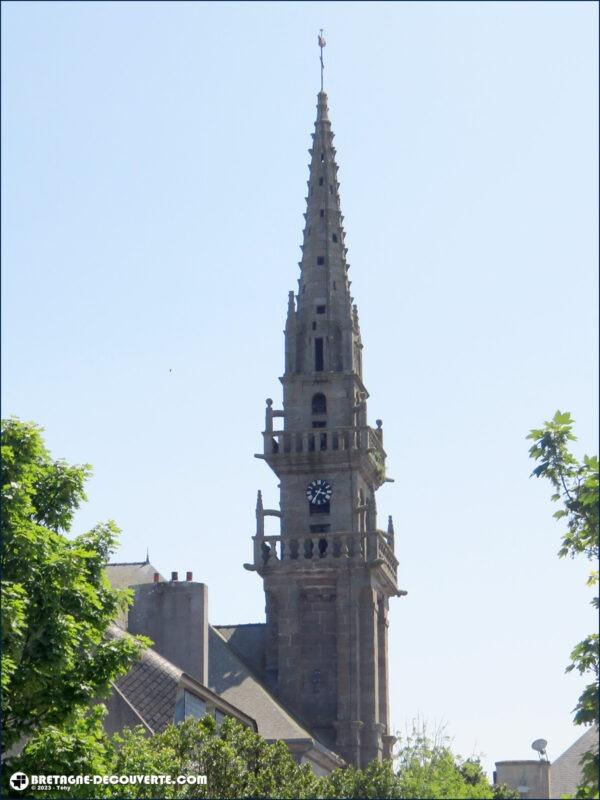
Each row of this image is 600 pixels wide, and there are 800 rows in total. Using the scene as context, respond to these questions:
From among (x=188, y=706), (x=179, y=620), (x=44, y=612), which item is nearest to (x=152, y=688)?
(x=188, y=706)

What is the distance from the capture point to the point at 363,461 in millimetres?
95125

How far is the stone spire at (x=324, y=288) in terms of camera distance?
99188mm

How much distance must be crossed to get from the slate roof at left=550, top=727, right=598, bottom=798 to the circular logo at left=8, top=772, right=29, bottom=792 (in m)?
23.1

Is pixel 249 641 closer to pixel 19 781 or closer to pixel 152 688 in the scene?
pixel 152 688

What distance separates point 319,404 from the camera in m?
97.7

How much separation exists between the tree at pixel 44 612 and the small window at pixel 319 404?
52117 mm

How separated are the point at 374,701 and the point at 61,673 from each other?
50132mm

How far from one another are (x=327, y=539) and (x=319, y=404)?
754 centimetres

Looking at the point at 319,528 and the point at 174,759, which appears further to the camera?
the point at 319,528

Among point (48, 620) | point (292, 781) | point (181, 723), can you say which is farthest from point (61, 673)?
point (292, 781)

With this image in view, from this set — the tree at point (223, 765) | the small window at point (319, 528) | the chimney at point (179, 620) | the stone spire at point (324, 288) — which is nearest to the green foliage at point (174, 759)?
the tree at point (223, 765)

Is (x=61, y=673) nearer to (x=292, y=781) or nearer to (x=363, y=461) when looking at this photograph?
(x=292, y=781)

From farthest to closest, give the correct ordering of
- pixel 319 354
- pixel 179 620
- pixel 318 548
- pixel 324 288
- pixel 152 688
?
1. pixel 324 288
2. pixel 319 354
3. pixel 318 548
4. pixel 179 620
5. pixel 152 688

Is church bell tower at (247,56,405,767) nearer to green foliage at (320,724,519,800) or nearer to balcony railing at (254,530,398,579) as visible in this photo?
balcony railing at (254,530,398,579)
